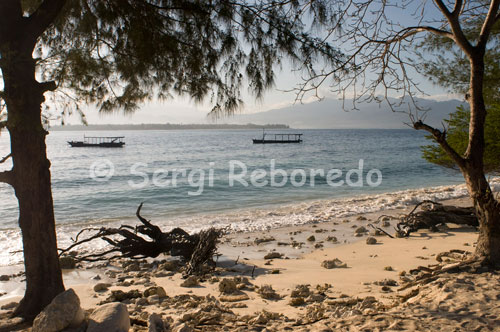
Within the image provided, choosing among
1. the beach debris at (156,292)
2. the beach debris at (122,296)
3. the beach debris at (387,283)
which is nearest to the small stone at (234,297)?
the beach debris at (156,292)

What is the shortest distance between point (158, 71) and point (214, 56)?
87 centimetres

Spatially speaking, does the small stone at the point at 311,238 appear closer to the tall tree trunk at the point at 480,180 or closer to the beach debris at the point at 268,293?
the beach debris at the point at 268,293

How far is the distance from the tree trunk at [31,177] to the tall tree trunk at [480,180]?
4.95 metres

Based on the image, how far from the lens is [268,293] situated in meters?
5.14

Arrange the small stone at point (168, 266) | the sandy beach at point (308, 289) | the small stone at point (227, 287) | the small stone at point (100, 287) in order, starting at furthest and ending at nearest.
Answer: the small stone at point (168, 266)
the small stone at point (100, 287)
the small stone at point (227, 287)
the sandy beach at point (308, 289)

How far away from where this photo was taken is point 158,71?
18.5ft

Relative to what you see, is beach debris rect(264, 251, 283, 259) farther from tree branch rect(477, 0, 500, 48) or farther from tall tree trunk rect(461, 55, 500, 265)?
tree branch rect(477, 0, 500, 48)

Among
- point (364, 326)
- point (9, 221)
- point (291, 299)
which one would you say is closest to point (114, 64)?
point (291, 299)

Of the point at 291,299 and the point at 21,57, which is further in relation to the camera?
the point at 291,299

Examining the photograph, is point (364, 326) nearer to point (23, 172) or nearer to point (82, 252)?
point (23, 172)

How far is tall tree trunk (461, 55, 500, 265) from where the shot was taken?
15.7 feet

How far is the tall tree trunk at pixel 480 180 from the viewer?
4.79 m

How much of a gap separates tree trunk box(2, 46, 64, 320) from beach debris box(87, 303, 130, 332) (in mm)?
1014

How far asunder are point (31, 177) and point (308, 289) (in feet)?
11.6
